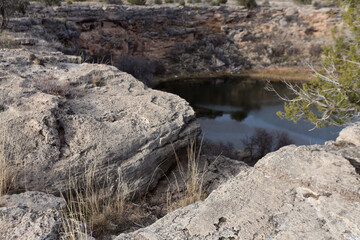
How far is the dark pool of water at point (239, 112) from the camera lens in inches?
510

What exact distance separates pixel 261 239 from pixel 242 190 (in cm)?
44

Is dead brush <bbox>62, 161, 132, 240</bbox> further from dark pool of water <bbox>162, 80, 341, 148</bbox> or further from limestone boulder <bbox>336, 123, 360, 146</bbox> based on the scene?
dark pool of water <bbox>162, 80, 341, 148</bbox>

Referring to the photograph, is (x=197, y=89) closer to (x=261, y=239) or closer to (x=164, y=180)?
(x=164, y=180)

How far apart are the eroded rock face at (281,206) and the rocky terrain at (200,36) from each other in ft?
60.7

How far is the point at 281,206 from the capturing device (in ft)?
5.99

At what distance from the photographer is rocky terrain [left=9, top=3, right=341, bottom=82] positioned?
2116cm

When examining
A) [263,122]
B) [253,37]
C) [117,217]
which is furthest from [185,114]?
[253,37]

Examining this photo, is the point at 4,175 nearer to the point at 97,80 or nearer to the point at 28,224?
the point at 28,224

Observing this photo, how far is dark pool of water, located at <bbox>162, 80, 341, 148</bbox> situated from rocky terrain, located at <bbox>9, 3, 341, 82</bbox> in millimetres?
3108

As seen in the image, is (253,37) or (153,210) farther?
(253,37)

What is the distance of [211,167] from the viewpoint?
4039mm

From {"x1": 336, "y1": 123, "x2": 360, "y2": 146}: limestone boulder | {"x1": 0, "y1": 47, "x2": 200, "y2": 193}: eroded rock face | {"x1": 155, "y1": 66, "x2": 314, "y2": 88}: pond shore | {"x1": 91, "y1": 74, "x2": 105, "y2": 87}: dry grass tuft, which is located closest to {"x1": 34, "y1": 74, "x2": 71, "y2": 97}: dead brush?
{"x1": 0, "y1": 47, "x2": 200, "y2": 193}: eroded rock face

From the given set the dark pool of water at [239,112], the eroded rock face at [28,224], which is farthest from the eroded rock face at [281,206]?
the dark pool of water at [239,112]

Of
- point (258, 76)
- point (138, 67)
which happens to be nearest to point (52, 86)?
point (138, 67)
